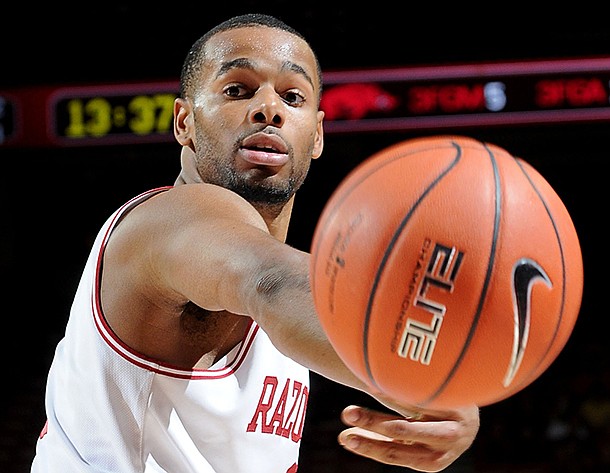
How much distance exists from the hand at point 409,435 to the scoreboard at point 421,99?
502 cm

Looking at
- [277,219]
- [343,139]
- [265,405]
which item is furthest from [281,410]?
[343,139]

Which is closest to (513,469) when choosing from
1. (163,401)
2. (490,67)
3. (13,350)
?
(490,67)

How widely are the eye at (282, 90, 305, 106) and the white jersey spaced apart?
475 mm

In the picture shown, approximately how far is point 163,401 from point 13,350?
247 inches

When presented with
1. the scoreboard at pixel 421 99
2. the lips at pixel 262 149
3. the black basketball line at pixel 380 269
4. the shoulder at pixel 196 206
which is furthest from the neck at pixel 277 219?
the scoreboard at pixel 421 99

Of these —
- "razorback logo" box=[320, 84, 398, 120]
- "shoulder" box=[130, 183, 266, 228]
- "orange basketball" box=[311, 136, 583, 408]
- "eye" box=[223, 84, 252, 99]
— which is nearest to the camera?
"orange basketball" box=[311, 136, 583, 408]

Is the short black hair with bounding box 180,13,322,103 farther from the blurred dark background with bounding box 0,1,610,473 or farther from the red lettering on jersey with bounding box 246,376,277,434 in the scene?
the blurred dark background with bounding box 0,1,610,473

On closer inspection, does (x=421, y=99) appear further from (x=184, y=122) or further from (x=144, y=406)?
(x=144, y=406)

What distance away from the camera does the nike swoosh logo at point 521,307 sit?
127 centimetres

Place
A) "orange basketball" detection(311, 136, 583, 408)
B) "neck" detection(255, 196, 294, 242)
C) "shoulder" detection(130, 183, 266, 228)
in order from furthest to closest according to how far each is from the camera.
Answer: "neck" detection(255, 196, 294, 242), "shoulder" detection(130, 183, 266, 228), "orange basketball" detection(311, 136, 583, 408)

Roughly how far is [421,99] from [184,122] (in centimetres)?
424

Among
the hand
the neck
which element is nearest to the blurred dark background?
the neck

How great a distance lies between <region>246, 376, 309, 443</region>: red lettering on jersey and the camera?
2.01 metres

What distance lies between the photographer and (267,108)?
207cm
